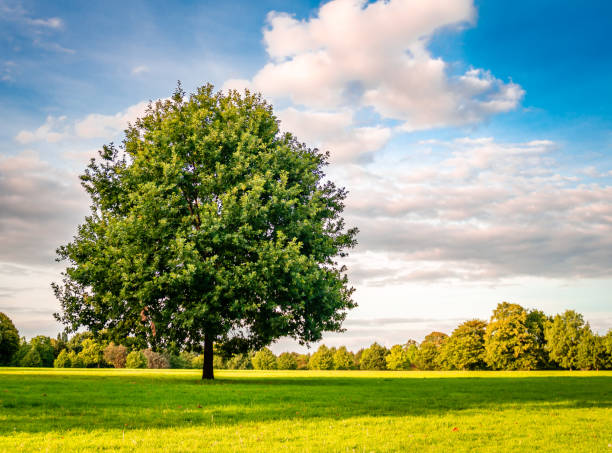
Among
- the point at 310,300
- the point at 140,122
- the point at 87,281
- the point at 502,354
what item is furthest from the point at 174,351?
the point at 502,354

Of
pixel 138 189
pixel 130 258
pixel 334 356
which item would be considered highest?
pixel 138 189

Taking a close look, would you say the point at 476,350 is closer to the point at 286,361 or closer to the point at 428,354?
the point at 428,354

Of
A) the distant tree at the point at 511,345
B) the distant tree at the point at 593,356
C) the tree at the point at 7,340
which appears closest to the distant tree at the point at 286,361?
the distant tree at the point at 511,345

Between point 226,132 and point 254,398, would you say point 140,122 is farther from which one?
point 254,398

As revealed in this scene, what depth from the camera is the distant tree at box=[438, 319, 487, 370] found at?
100m

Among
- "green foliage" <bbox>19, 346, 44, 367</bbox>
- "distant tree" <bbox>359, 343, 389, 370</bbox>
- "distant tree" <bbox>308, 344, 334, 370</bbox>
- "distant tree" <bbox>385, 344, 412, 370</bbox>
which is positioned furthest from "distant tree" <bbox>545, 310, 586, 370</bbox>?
"green foliage" <bbox>19, 346, 44, 367</bbox>

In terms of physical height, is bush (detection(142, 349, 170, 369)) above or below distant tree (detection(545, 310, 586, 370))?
below

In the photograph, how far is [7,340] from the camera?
94.9 m

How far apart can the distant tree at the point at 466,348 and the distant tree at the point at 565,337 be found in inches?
518

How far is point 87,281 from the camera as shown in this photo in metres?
30.1

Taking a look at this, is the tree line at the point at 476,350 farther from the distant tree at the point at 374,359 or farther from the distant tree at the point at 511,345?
the distant tree at the point at 374,359

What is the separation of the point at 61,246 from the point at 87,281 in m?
5.47

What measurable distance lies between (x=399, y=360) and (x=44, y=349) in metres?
89.2

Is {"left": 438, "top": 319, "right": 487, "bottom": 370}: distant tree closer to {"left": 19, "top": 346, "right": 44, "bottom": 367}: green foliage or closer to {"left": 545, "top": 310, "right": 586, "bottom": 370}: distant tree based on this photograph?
{"left": 545, "top": 310, "right": 586, "bottom": 370}: distant tree
